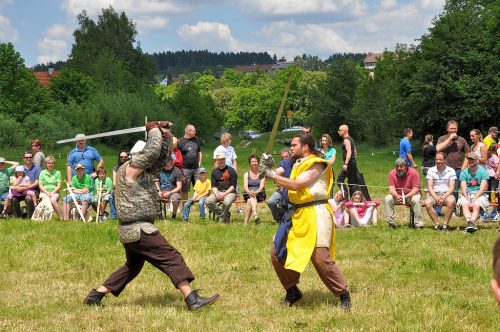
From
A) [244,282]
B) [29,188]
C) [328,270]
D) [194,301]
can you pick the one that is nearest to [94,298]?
[194,301]

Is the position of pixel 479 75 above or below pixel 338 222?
above

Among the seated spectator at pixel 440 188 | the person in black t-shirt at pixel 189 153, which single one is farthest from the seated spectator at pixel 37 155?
the seated spectator at pixel 440 188

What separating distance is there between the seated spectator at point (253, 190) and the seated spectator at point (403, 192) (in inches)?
98.3

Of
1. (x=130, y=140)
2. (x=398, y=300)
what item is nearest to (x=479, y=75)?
(x=130, y=140)

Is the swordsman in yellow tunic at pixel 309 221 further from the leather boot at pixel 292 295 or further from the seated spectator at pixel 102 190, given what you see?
the seated spectator at pixel 102 190

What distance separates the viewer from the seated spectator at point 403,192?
1295 cm

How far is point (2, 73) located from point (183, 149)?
51276 mm

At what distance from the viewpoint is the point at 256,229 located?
1277cm

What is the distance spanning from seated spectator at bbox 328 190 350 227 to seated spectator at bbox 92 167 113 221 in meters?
4.49

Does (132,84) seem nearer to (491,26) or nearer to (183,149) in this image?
(491,26)

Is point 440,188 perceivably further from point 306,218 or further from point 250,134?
point 250,134

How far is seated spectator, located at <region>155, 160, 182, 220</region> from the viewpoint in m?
14.6

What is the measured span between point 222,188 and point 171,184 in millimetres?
1093

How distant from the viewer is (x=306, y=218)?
293 inches
